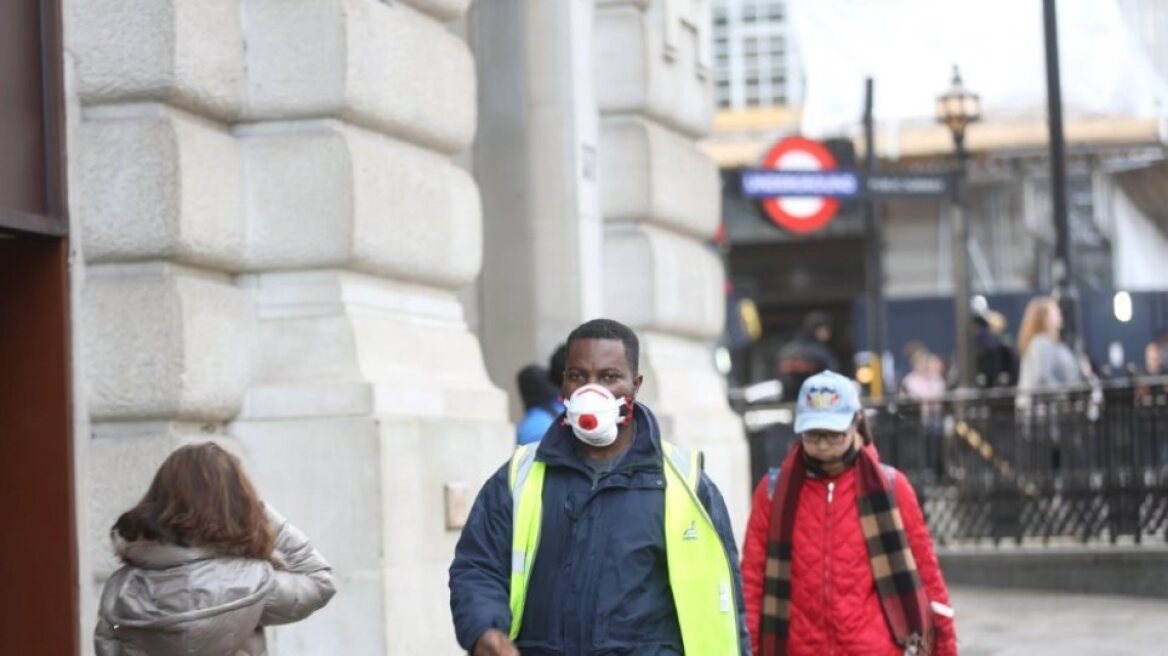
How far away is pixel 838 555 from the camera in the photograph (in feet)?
26.1

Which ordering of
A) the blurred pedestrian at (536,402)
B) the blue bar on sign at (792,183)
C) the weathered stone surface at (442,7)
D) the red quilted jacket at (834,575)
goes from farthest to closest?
the blue bar on sign at (792,183) < the blurred pedestrian at (536,402) < the weathered stone surface at (442,7) < the red quilted jacket at (834,575)

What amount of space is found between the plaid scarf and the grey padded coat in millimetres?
2182

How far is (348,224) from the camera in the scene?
9320 millimetres

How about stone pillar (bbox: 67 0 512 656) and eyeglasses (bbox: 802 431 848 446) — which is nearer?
eyeglasses (bbox: 802 431 848 446)

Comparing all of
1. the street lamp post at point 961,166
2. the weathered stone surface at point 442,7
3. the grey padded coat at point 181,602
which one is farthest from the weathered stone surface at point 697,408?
the street lamp post at point 961,166

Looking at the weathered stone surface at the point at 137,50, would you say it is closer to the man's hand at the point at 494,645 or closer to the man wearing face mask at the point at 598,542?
the man wearing face mask at the point at 598,542

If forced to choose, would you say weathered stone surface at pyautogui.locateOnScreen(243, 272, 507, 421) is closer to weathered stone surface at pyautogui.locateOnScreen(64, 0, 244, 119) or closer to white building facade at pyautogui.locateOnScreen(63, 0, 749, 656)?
white building facade at pyautogui.locateOnScreen(63, 0, 749, 656)

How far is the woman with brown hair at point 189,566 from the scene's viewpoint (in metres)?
6.18

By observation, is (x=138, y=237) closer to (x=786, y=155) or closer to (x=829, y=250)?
(x=786, y=155)

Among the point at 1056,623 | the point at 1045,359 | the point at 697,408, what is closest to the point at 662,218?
the point at 697,408

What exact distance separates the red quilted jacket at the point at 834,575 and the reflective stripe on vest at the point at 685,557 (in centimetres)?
195

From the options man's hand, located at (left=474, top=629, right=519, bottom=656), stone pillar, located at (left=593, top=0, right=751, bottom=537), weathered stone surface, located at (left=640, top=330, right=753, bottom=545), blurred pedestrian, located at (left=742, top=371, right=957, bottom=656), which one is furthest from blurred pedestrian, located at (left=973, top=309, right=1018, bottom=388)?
man's hand, located at (left=474, top=629, right=519, bottom=656)

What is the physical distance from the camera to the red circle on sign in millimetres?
23422

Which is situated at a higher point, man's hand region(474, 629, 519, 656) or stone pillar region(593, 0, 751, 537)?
stone pillar region(593, 0, 751, 537)
